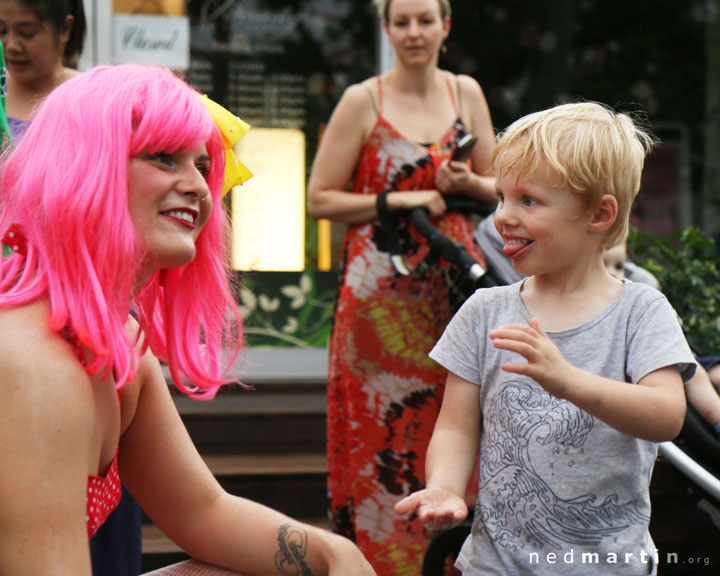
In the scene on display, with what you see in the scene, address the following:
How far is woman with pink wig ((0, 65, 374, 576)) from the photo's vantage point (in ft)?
4.45

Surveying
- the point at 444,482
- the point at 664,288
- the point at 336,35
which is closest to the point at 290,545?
the point at 444,482

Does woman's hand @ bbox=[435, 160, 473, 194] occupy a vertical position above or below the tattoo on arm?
above

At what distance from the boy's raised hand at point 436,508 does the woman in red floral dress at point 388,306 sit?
163 cm

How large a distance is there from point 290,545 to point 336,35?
504 centimetres

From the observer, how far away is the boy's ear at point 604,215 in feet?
5.69

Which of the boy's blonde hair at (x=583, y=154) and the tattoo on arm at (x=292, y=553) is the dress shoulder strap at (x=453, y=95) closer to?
the boy's blonde hair at (x=583, y=154)

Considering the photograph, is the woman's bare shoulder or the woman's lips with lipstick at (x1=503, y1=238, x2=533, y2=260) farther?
the woman's lips with lipstick at (x1=503, y1=238, x2=533, y2=260)

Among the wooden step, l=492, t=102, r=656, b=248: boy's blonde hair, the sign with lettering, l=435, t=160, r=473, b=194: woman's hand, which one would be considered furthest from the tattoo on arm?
the sign with lettering

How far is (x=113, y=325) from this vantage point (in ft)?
4.80

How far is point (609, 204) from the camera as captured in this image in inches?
68.4

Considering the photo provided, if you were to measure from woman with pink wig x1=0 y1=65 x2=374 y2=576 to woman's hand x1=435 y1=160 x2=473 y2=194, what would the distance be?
144 centimetres

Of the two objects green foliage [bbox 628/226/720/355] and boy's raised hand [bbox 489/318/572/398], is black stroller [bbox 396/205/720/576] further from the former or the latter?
boy's raised hand [bbox 489/318/572/398]

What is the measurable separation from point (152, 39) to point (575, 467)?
4958mm

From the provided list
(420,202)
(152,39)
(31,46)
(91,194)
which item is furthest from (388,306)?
(152,39)
